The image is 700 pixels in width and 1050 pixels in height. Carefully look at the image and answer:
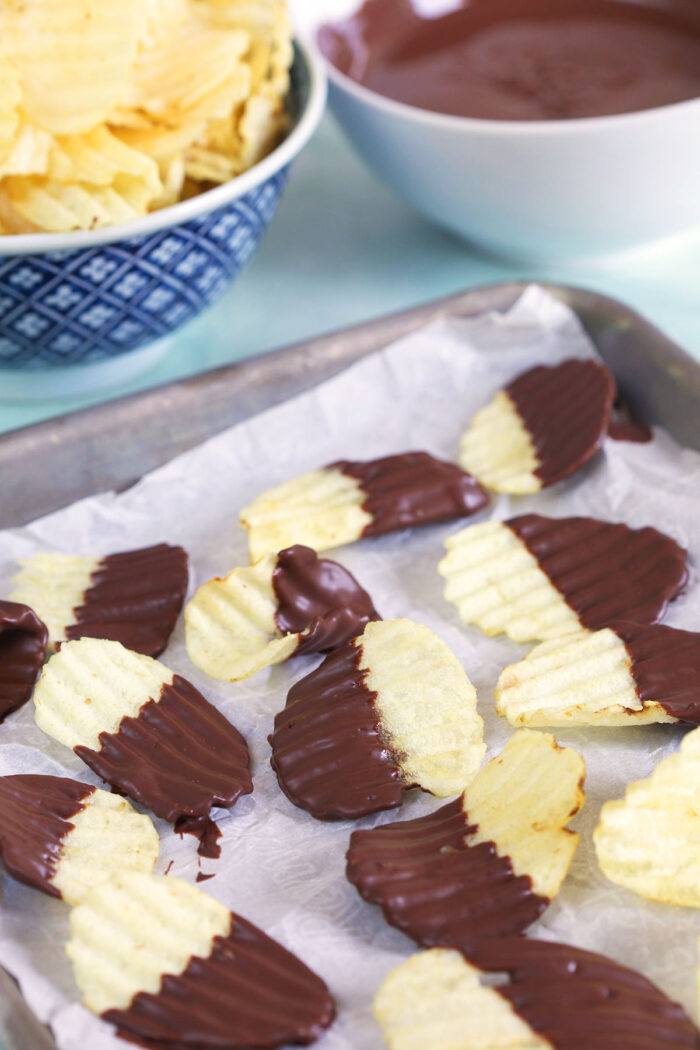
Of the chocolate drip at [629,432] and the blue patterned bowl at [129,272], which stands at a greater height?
the blue patterned bowl at [129,272]

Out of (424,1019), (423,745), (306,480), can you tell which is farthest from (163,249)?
(424,1019)

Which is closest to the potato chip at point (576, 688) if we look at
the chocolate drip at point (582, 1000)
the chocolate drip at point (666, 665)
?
the chocolate drip at point (666, 665)

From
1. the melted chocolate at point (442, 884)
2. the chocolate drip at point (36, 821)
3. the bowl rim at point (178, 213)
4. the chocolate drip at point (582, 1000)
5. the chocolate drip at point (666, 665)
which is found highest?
the bowl rim at point (178, 213)

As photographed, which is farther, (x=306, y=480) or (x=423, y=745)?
(x=306, y=480)

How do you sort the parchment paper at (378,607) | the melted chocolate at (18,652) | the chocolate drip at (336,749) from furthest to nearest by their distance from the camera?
the melted chocolate at (18,652), the chocolate drip at (336,749), the parchment paper at (378,607)

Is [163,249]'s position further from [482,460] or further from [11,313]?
[482,460]

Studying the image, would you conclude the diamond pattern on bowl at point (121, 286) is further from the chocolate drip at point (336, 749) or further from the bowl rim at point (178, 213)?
the chocolate drip at point (336, 749)

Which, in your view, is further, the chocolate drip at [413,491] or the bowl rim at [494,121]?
the bowl rim at [494,121]

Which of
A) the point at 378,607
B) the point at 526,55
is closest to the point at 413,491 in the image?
the point at 378,607

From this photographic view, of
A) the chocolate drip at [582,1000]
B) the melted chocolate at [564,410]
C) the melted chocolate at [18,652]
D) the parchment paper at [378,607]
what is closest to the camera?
the chocolate drip at [582,1000]
